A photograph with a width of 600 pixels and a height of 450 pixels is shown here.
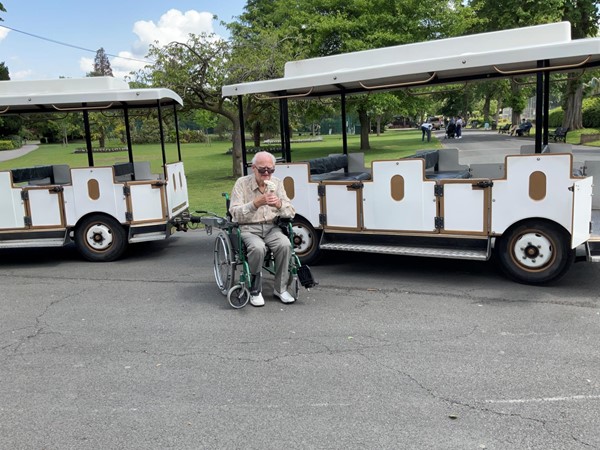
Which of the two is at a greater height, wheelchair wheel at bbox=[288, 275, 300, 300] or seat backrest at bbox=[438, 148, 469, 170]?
seat backrest at bbox=[438, 148, 469, 170]

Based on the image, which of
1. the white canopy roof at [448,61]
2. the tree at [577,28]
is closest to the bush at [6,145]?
the tree at [577,28]

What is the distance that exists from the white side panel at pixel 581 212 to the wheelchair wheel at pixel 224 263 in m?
3.45

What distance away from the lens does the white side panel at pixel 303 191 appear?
7.27 metres

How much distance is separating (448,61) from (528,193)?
1.65 meters

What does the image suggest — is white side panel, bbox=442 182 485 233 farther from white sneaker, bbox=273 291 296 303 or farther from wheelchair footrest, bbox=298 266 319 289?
white sneaker, bbox=273 291 296 303

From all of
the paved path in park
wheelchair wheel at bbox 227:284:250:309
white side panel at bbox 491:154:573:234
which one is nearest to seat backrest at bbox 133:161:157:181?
wheelchair wheel at bbox 227:284:250:309

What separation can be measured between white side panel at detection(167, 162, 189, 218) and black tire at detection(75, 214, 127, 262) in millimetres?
792

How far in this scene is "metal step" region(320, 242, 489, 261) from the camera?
6.20 meters

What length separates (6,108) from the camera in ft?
28.4

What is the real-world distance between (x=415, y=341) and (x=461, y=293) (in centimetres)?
151

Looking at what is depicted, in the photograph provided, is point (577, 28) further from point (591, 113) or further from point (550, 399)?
point (550, 399)

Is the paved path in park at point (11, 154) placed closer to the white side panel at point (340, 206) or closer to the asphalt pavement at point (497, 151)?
the asphalt pavement at point (497, 151)

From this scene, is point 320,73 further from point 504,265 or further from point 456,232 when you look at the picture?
point 504,265

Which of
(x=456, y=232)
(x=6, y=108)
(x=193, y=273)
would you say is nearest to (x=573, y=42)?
(x=456, y=232)
